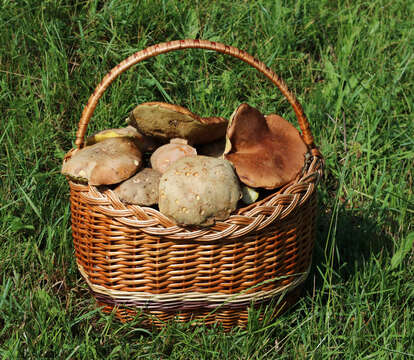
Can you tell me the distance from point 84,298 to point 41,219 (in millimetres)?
435

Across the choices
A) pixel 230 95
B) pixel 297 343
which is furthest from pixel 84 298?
pixel 230 95

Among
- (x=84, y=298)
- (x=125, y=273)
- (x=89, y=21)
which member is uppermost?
(x=89, y=21)

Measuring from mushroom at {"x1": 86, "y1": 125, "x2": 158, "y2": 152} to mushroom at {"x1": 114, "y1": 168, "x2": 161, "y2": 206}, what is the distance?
30 centimetres

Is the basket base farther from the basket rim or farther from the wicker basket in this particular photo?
the basket rim

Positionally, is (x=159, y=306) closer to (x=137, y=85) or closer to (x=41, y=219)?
(x=41, y=219)

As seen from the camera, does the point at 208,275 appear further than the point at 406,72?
No

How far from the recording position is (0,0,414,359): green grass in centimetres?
203

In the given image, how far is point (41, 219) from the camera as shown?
96.1 inches

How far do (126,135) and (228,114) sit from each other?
100cm

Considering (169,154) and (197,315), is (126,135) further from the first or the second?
(197,315)

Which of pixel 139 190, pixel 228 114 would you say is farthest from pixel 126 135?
pixel 228 114

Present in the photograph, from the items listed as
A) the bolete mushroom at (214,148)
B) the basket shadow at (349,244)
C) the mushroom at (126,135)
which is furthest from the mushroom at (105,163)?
the basket shadow at (349,244)

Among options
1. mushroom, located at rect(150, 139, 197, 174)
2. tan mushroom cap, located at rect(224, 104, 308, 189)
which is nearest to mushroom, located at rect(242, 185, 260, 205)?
tan mushroom cap, located at rect(224, 104, 308, 189)

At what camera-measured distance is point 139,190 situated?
191cm
